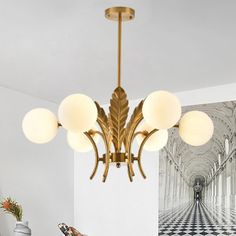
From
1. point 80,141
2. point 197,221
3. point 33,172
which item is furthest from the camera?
point 33,172

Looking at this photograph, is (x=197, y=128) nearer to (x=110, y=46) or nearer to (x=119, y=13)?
(x=119, y=13)

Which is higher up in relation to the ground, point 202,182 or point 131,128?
point 131,128

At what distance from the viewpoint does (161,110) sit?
1897mm

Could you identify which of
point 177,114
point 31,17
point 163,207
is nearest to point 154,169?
point 163,207

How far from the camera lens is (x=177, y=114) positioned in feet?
6.33

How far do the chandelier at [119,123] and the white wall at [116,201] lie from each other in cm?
255

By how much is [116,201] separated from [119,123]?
10.1ft

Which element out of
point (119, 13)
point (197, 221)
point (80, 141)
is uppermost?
point (119, 13)

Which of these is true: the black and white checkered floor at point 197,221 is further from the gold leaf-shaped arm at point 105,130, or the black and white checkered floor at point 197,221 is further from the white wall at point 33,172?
the gold leaf-shaped arm at point 105,130

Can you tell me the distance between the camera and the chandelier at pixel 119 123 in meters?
1.92

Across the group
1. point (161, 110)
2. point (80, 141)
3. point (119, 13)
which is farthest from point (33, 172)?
point (161, 110)

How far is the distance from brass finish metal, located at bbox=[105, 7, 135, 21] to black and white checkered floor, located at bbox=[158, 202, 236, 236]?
7.66 ft

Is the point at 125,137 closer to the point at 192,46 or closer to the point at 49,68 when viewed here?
the point at 192,46

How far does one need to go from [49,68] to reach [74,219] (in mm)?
2257
